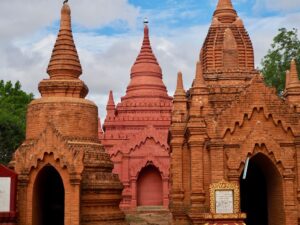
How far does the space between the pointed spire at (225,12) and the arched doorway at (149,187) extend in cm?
1510

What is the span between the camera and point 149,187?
3541cm

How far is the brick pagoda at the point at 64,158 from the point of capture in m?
17.5

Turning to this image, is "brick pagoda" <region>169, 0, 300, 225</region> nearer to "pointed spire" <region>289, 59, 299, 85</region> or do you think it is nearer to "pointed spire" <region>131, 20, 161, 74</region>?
"pointed spire" <region>289, 59, 299, 85</region>

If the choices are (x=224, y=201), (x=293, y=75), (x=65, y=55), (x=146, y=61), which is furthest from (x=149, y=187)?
(x=224, y=201)

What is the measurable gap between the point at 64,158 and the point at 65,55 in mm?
5528

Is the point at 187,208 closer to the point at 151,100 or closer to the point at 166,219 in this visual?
the point at 166,219

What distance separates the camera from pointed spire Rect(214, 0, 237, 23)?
73.4 feet

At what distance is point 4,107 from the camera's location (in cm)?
4538

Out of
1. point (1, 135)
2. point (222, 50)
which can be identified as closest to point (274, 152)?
point (222, 50)

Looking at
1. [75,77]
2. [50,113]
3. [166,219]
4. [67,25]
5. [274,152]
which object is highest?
[67,25]

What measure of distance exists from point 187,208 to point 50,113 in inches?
249

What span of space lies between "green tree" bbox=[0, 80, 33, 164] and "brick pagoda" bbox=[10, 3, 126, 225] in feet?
69.1

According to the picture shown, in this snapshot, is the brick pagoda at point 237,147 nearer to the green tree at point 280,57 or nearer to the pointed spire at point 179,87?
the pointed spire at point 179,87

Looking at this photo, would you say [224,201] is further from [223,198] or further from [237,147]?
[237,147]
